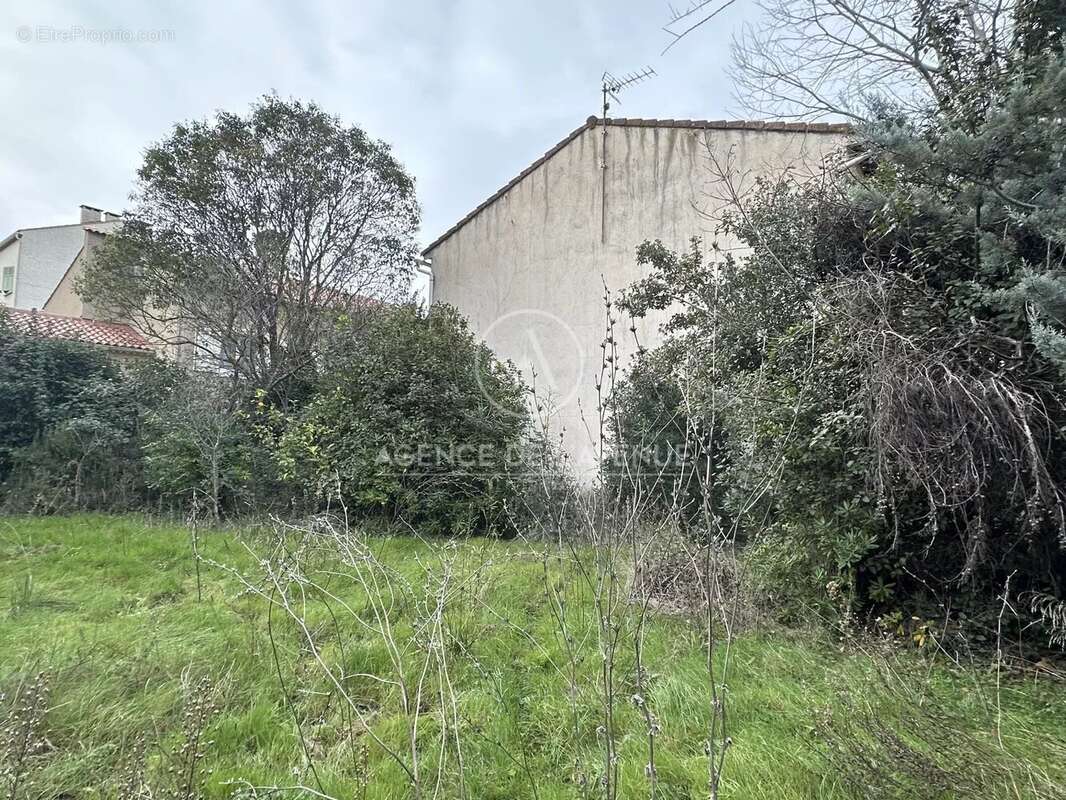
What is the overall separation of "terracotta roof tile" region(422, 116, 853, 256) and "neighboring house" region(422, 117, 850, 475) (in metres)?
0.02

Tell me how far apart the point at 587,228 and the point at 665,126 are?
7.13ft

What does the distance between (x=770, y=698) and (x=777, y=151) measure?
312 inches

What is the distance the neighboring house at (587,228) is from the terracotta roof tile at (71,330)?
7.41 metres

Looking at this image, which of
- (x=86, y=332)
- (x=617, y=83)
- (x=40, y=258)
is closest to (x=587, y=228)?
(x=617, y=83)

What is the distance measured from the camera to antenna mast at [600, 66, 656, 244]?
9.30 meters

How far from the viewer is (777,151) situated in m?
7.70

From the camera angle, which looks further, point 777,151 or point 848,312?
point 777,151

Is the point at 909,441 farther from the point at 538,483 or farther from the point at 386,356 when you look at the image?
the point at 386,356

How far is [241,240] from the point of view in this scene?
9094mm

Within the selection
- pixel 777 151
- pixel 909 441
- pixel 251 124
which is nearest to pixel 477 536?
pixel 909 441

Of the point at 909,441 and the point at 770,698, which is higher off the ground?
the point at 909,441

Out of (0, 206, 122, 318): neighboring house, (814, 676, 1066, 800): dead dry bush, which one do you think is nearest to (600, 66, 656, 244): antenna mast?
(814, 676, 1066, 800): dead dry bush

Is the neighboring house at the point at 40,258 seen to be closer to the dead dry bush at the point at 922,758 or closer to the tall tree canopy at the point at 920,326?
the tall tree canopy at the point at 920,326

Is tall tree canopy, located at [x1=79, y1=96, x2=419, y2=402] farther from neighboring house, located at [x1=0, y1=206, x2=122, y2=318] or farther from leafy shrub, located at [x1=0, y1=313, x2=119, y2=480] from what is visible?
neighboring house, located at [x1=0, y1=206, x2=122, y2=318]
